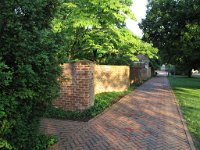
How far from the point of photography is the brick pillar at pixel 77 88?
9805mm

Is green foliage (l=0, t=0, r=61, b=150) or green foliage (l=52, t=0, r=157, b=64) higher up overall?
green foliage (l=52, t=0, r=157, b=64)

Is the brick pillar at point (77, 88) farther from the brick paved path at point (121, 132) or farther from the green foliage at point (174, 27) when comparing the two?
the green foliage at point (174, 27)

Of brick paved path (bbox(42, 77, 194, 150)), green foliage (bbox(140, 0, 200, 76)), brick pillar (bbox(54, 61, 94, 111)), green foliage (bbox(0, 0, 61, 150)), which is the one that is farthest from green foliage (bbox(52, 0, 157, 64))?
green foliage (bbox(0, 0, 61, 150))

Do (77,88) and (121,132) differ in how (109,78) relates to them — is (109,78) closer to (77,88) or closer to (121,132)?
(77,88)

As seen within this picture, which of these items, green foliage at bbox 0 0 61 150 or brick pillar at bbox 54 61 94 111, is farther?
brick pillar at bbox 54 61 94 111

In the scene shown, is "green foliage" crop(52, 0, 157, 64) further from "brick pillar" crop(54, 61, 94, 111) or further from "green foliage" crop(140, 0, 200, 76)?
"green foliage" crop(140, 0, 200, 76)

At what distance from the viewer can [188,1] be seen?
67.9 feet

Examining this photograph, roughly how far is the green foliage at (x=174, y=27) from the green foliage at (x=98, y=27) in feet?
14.9

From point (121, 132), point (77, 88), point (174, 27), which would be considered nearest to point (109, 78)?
point (174, 27)

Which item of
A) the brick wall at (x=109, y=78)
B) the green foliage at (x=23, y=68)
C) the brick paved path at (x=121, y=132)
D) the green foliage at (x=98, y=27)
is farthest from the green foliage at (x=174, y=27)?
the green foliage at (x=23, y=68)

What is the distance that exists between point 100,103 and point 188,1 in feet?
42.2

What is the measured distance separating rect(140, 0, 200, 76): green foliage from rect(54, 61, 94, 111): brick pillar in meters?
11.7

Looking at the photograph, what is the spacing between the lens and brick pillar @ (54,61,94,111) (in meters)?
9.80

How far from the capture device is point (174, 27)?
21.0 metres
